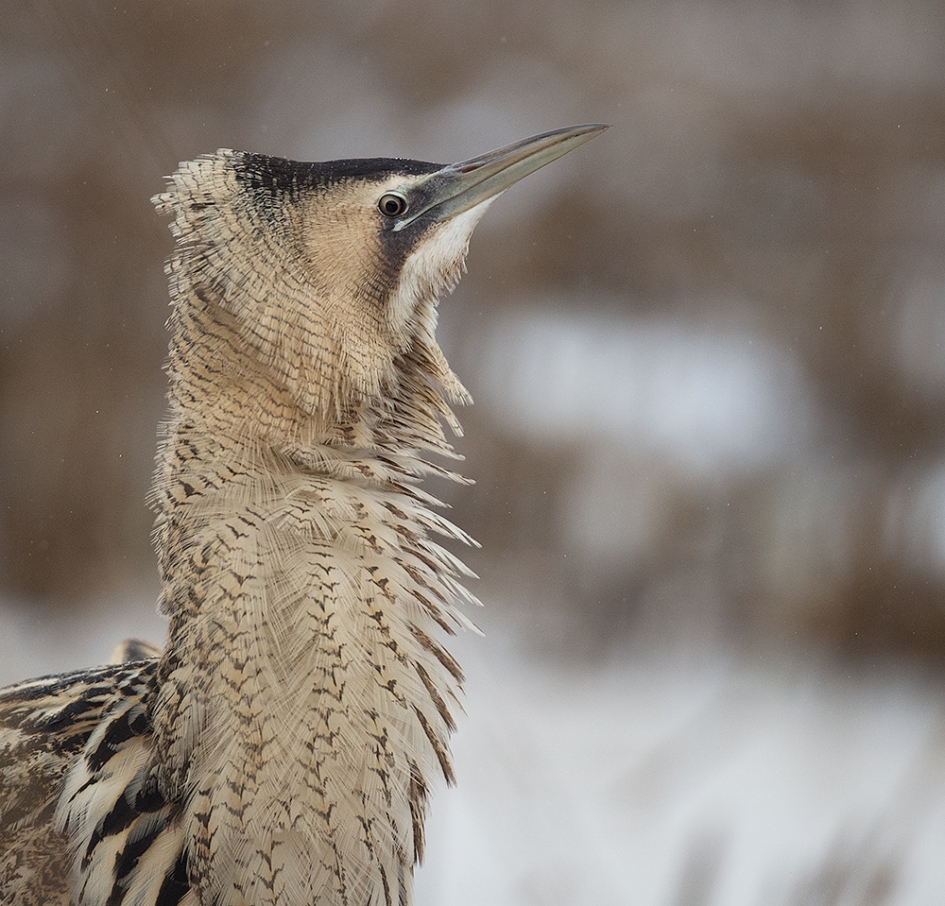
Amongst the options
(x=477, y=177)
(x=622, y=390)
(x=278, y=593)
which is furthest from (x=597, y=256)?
(x=278, y=593)

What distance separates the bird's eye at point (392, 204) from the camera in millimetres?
498

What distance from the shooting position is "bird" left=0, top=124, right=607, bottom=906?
1.48 feet

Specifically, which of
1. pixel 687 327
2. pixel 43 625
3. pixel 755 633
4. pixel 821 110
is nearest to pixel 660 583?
pixel 755 633

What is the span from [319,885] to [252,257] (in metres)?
0.32

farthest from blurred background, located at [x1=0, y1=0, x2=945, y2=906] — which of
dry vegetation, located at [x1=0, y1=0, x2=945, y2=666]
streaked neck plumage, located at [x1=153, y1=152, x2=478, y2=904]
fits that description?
streaked neck plumage, located at [x1=153, y1=152, x2=478, y2=904]

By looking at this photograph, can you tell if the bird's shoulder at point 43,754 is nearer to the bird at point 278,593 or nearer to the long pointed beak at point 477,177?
the bird at point 278,593

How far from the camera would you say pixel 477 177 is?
51cm

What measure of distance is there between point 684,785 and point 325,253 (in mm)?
655

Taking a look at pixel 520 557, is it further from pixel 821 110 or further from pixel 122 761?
pixel 821 110

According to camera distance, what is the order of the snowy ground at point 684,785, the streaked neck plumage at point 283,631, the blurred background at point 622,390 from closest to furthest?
the streaked neck plumage at point 283,631, the blurred background at point 622,390, the snowy ground at point 684,785

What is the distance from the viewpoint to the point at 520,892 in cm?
77

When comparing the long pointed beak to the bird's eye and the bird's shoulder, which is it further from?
the bird's shoulder

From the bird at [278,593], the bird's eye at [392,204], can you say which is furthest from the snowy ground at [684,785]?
the bird's eye at [392,204]

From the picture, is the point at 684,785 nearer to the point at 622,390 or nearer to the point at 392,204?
the point at 622,390
